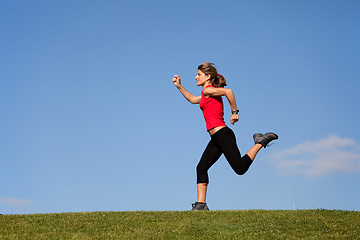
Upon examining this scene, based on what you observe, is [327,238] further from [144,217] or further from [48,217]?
[48,217]

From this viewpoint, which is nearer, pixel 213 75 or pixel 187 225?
pixel 187 225

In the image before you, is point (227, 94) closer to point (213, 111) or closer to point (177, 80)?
point (213, 111)

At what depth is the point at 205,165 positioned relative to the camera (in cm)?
1165

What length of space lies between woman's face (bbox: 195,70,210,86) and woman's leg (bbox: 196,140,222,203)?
5.02 feet

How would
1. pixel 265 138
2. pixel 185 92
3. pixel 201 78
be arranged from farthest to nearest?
pixel 185 92 < pixel 201 78 < pixel 265 138

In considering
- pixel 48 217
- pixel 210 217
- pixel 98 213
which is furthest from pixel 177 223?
pixel 48 217

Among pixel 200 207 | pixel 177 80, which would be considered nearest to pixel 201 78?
pixel 177 80

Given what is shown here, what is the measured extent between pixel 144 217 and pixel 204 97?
10.8 feet

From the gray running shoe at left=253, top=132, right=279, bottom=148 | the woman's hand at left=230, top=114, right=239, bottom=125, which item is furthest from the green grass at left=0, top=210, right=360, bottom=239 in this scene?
the woman's hand at left=230, top=114, right=239, bottom=125

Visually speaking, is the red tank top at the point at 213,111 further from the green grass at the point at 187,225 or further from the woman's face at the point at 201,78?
the green grass at the point at 187,225

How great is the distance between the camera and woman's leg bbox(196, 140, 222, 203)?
1157cm

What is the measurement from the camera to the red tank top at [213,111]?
11242 millimetres

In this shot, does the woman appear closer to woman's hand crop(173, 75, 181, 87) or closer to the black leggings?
the black leggings

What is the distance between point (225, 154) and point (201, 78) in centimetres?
210
